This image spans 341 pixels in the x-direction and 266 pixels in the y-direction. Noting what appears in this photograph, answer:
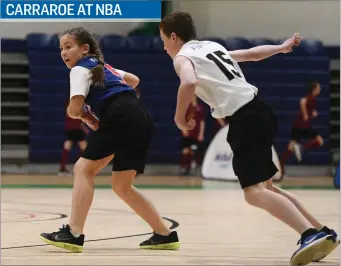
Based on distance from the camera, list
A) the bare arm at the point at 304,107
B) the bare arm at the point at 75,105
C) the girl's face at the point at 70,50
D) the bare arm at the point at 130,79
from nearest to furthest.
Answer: the bare arm at the point at 75,105
the girl's face at the point at 70,50
the bare arm at the point at 130,79
the bare arm at the point at 304,107

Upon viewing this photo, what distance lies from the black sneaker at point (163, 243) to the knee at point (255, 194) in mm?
945

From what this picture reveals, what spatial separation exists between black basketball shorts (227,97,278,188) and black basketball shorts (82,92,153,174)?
775mm

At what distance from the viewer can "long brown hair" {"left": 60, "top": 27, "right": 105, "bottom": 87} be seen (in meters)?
5.16

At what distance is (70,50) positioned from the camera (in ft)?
17.2

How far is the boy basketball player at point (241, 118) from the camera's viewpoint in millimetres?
4516

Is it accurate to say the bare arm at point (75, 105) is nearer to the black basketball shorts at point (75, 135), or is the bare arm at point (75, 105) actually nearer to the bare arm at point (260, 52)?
the bare arm at point (260, 52)

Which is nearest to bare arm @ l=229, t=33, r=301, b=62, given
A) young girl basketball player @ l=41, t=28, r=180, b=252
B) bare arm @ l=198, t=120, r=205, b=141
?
young girl basketball player @ l=41, t=28, r=180, b=252

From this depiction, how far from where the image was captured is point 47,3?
173 inches

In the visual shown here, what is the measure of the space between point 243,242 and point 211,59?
155cm

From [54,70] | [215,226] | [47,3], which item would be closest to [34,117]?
[54,70]

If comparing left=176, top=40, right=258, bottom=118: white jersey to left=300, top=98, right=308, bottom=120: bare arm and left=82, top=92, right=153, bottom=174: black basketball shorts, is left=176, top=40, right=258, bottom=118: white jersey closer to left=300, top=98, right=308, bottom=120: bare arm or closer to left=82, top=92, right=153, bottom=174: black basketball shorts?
left=82, top=92, right=153, bottom=174: black basketball shorts

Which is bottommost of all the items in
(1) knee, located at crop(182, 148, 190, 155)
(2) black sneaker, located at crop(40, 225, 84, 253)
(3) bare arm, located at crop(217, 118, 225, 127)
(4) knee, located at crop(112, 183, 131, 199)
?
(1) knee, located at crop(182, 148, 190, 155)

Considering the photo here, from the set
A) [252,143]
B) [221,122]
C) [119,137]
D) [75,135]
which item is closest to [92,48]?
[119,137]

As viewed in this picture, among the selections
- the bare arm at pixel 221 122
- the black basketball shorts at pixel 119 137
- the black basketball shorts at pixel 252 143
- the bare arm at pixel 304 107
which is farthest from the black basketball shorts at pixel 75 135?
the black basketball shorts at pixel 252 143
